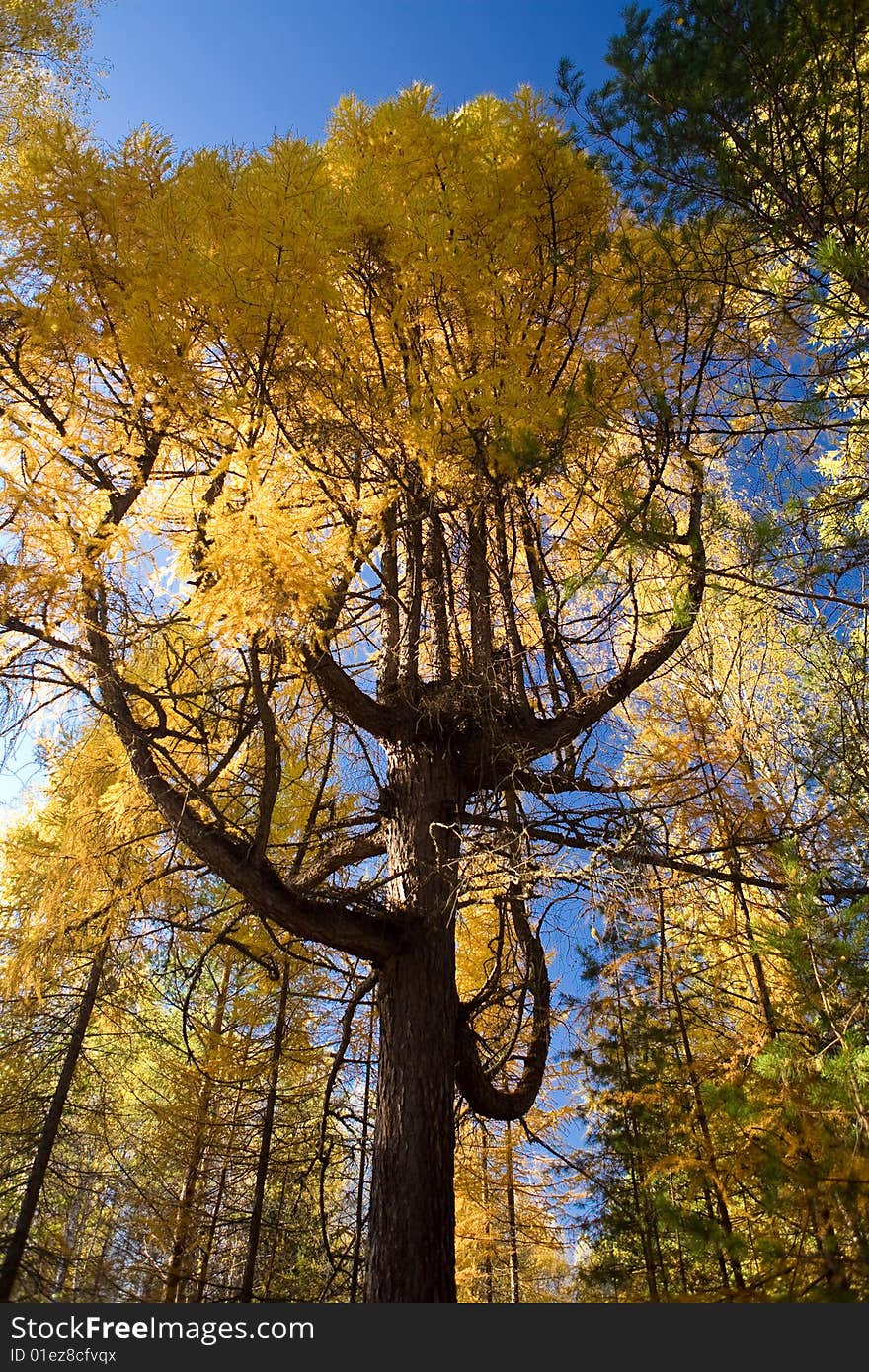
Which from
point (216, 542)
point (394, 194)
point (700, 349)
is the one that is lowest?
point (216, 542)

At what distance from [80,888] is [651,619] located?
13.8 ft

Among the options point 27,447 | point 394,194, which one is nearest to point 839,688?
point 394,194

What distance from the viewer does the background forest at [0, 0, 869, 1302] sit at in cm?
327

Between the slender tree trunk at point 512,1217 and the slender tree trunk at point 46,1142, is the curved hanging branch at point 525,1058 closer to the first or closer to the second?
the slender tree trunk at point 512,1217

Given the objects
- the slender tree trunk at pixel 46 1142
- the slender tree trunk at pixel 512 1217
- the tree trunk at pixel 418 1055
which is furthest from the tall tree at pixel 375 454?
the slender tree trunk at pixel 512 1217

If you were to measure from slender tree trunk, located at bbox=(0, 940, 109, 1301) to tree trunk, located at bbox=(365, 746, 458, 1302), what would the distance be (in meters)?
3.16

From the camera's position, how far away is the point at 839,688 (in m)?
4.11

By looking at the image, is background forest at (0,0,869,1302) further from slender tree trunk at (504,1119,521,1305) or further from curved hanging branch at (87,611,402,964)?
slender tree trunk at (504,1119,521,1305)

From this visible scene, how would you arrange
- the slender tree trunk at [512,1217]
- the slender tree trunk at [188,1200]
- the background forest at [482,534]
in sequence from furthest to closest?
the slender tree trunk at [512,1217]
the slender tree trunk at [188,1200]
the background forest at [482,534]

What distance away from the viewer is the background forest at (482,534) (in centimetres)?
327

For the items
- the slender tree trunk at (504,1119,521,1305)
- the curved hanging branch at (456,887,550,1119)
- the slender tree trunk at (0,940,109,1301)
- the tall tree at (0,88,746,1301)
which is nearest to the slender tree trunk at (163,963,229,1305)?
the slender tree trunk at (0,940,109,1301)

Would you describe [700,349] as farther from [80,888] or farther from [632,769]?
[80,888]

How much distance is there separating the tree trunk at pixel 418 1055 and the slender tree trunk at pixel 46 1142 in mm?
3158

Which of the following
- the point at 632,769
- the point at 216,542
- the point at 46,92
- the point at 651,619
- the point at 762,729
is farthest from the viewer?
the point at 46,92
